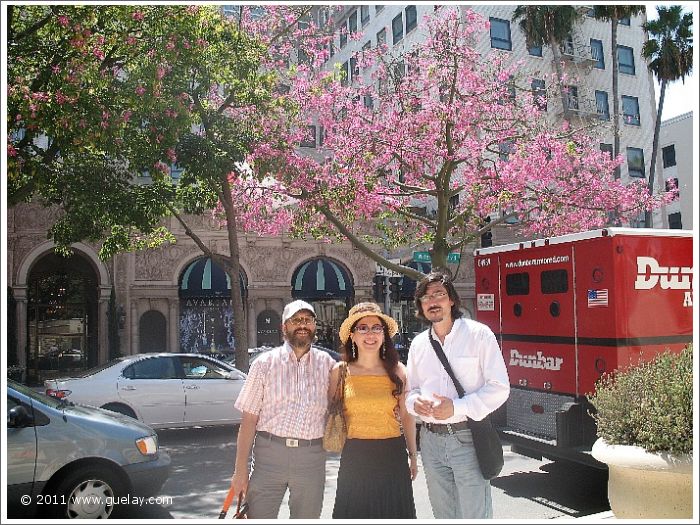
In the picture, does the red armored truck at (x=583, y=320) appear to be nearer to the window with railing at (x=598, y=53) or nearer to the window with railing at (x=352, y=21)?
the window with railing at (x=598, y=53)

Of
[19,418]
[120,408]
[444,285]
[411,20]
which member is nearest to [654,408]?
[444,285]

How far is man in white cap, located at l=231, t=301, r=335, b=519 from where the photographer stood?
4.12 meters

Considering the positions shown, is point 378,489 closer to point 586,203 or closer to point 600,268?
point 600,268

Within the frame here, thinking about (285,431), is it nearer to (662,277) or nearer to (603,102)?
(662,277)

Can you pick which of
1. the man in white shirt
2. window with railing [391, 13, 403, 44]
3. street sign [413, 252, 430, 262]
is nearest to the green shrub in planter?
the man in white shirt

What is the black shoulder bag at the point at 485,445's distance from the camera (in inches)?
154

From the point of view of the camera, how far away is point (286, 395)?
420 centimetres

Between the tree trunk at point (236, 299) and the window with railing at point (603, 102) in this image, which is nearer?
the tree trunk at point (236, 299)

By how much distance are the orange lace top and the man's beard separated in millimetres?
412

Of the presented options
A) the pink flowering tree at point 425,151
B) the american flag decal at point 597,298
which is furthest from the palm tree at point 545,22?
the american flag decal at point 597,298

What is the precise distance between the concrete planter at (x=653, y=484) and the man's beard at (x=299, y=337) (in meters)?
2.78

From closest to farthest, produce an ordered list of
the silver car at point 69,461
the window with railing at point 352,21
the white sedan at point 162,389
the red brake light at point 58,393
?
1. the silver car at point 69,461
2. the red brake light at point 58,393
3. the white sedan at point 162,389
4. the window with railing at point 352,21

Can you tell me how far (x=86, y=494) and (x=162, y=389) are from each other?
4.64m

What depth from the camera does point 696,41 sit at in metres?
4.70
